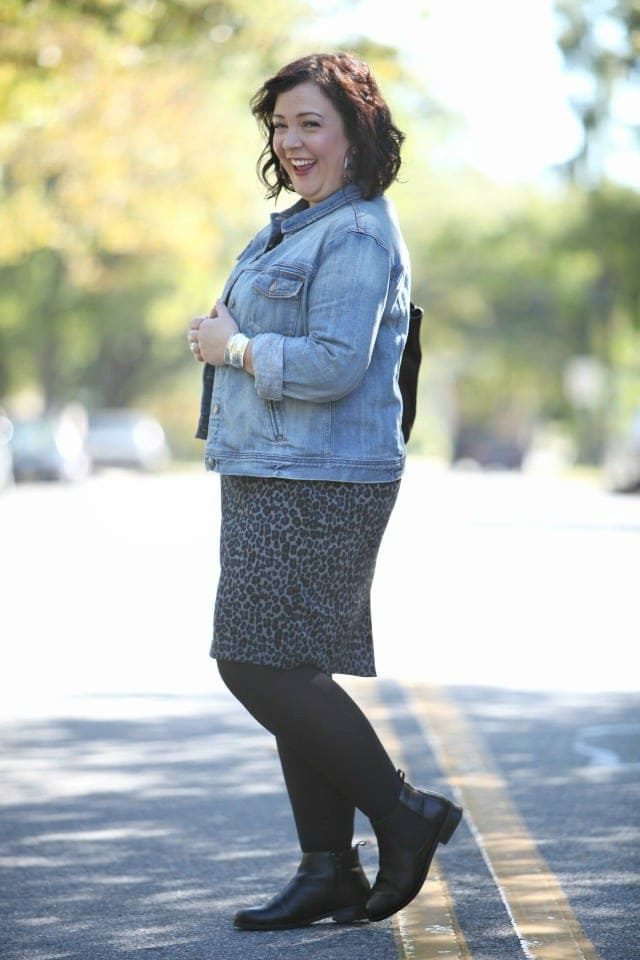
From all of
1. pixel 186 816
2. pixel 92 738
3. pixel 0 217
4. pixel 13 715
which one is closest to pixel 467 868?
pixel 186 816

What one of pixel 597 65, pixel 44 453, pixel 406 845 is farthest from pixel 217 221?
pixel 406 845

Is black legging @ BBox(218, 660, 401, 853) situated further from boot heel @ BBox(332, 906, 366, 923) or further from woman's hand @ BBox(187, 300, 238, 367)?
woman's hand @ BBox(187, 300, 238, 367)

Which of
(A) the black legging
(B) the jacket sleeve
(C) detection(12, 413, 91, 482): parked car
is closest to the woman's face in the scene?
(B) the jacket sleeve

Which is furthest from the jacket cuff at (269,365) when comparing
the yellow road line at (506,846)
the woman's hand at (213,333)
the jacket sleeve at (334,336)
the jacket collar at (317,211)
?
the yellow road line at (506,846)

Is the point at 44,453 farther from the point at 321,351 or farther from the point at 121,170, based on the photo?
the point at 321,351

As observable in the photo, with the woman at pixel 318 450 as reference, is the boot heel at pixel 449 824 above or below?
below

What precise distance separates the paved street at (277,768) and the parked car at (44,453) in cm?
2655

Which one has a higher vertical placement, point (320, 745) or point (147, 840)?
point (320, 745)

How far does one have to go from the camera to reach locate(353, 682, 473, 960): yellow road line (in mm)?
4258

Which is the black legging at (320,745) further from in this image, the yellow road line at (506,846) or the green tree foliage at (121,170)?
the green tree foliage at (121,170)

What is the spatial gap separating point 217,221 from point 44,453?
8495mm

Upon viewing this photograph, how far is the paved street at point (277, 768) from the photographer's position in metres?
4.49

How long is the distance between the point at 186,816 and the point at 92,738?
144 centimetres

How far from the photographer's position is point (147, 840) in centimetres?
545
